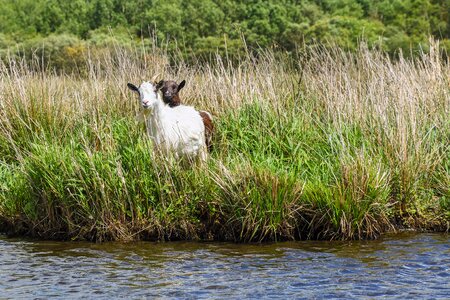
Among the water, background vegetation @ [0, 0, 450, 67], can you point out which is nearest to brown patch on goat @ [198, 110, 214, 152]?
the water

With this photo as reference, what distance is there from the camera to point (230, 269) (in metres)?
7.66

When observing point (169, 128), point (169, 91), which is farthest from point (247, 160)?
point (169, 91)

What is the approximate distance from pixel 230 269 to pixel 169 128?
269 centimetres

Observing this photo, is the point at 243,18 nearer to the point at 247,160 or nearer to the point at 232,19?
the point at 232,19

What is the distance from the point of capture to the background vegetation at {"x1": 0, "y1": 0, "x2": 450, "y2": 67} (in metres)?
41.1

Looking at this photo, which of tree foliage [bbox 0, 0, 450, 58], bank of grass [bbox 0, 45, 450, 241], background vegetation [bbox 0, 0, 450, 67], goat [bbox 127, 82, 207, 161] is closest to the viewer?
bank of grass [bbox 0, 45, 450, 241]

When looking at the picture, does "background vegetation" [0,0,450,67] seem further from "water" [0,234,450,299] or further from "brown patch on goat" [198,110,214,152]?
"water" [0,234,450,299]

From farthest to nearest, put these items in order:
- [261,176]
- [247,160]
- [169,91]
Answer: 1. [169,91]
2. [247,160]
3. [261,176]

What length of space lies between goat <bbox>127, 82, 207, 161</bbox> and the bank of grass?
0.24 meters

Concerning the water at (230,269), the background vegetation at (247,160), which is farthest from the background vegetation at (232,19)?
the water at (230,269)

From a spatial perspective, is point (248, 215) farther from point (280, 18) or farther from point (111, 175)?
point (280, 18)

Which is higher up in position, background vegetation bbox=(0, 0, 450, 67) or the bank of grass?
background vegetation bbox=(0, 0, 450, 67)

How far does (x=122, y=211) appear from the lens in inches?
348

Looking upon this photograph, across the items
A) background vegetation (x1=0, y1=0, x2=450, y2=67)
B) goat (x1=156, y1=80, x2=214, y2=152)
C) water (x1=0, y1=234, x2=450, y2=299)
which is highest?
background vegetation (x1=0, y1=0, x2=450, y2=67)
